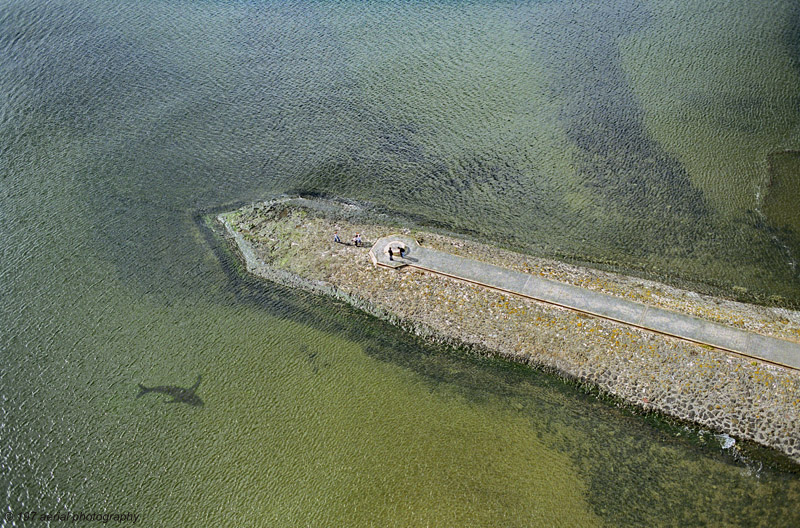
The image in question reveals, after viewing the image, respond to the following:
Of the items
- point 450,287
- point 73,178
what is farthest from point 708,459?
point 73,178

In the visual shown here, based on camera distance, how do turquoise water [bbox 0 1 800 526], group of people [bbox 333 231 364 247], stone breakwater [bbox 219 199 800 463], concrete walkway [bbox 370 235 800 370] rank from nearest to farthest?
turquoise water [bbox 0 1 800 526] < stone breakwater [bbox 219 199 800 463] < concrete walkway [bbox 370 235 800 370] < group of people [bbox 333 231 364 247]

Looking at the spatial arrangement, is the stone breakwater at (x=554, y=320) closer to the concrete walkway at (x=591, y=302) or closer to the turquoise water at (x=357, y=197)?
the concrete walkway at (x=591, y=302)

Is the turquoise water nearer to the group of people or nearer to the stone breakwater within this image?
the stone breakwater

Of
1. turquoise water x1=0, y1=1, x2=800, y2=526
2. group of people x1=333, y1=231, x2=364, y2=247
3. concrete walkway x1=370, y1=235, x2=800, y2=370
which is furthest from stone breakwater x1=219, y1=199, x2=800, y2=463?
turquoise water x1=0, y1=1, x2=800, y2=526

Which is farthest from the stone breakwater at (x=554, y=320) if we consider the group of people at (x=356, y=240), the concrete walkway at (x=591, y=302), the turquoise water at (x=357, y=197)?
the turquoise water at (x=357, y=197)

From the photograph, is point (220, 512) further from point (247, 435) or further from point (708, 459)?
point (708, 459)

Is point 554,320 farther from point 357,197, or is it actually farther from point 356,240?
point 357,197
